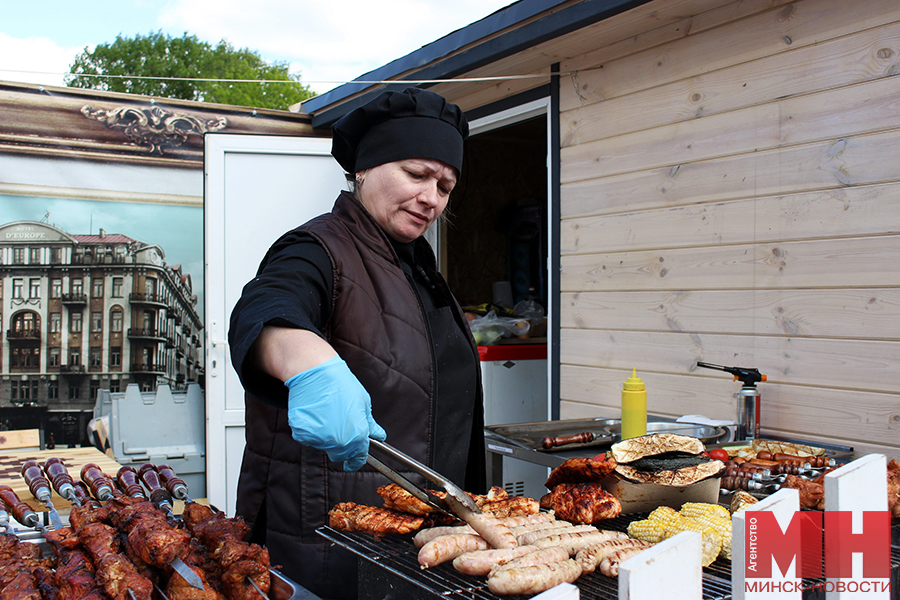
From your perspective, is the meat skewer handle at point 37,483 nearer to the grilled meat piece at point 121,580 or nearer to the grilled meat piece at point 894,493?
the grilled meat piece at point 121,580

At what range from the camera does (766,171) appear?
124 inches

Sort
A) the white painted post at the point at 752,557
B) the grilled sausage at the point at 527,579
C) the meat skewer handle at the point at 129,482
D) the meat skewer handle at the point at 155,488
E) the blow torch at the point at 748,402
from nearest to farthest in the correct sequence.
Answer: the white painted post at the point at 752,557, the grilled sausage at the point at 527,579, the meat skewer handle at the point at 155,488, the meat skewer handle at the point at 129,482, the blow torch at the point at 748,402

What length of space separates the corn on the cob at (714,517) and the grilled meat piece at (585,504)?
0.54 feet

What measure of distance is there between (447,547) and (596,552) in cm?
29

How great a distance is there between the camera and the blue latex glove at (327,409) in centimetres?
133

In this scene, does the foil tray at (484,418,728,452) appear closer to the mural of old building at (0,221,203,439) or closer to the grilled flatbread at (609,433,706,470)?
the grilled flatbread at (609,433,706,470)

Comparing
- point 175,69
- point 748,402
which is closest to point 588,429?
point 748,402

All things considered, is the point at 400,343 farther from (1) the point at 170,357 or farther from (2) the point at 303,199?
(1) the point at 170,357

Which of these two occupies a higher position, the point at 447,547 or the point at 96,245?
the point at 96,245

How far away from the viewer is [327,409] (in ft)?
4.36

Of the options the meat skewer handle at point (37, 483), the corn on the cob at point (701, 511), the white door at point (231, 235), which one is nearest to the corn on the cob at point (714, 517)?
the corn on the cob at point (701, 511)

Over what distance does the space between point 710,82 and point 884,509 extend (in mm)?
2539

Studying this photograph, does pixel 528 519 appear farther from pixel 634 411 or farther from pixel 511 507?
pixel 634 411

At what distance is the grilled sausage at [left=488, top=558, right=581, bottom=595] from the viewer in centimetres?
116
